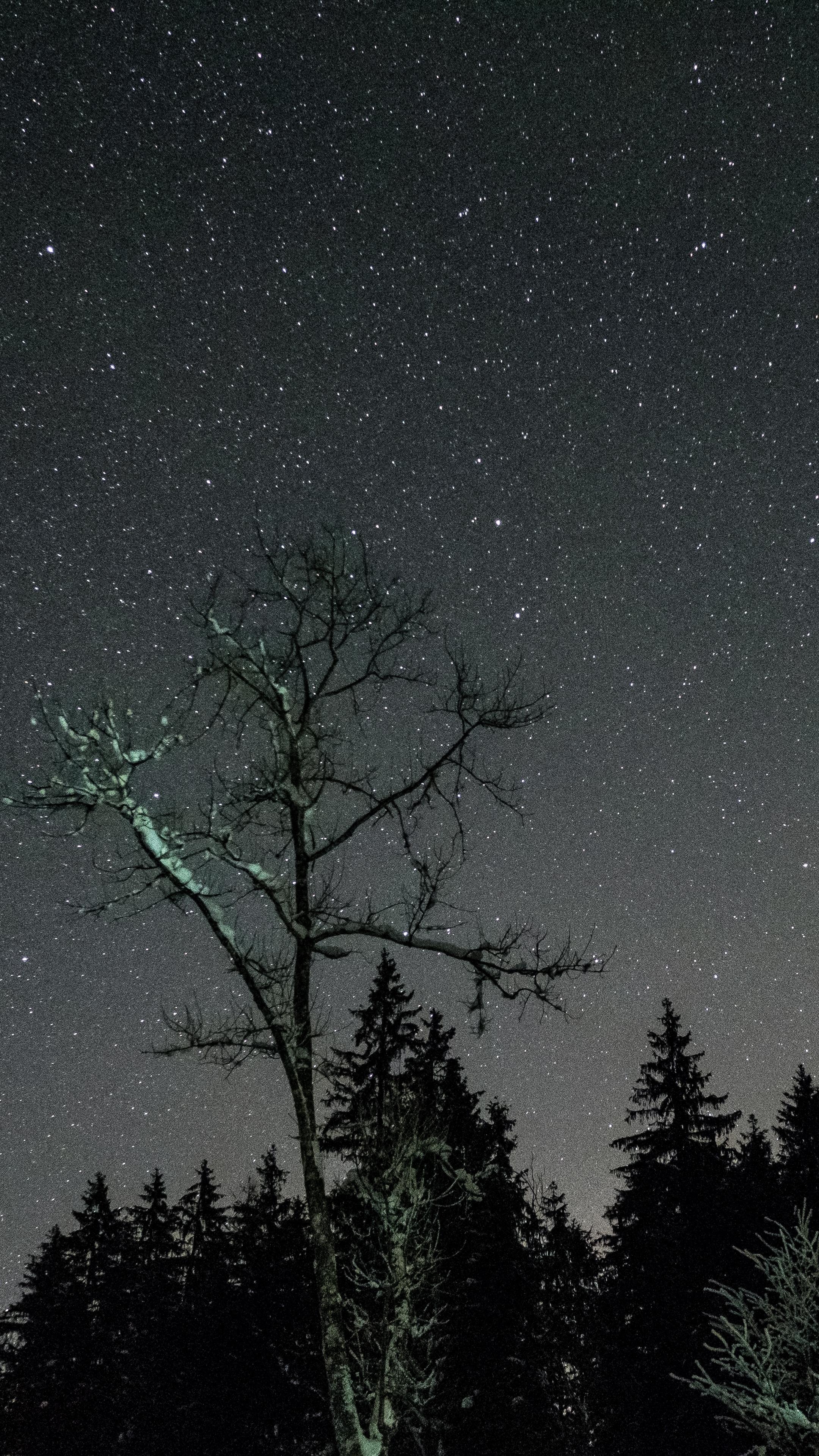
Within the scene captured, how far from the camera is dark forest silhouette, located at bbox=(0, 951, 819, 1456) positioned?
22516 mm

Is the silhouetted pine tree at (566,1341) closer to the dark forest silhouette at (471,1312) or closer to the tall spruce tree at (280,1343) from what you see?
the dark forest silhouette at (471,1312)

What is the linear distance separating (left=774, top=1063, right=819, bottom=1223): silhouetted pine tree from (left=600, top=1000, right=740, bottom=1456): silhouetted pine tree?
8.76 ft

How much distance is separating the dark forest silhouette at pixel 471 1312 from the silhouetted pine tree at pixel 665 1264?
0.06 meters

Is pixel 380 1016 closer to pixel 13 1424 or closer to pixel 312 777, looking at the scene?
pixel 312 777

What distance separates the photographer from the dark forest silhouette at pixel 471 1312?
73.9 ft

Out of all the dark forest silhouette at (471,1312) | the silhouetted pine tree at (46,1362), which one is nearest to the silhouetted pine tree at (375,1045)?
the dark forest silhouette at (471,1312)

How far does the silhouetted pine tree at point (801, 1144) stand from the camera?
28938 millimetres

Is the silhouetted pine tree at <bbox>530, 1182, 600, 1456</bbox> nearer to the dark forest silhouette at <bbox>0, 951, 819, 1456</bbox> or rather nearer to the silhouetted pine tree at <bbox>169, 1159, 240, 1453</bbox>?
the dark forest silhouette at <bbox>0, 951, 819, 1456</bbox>

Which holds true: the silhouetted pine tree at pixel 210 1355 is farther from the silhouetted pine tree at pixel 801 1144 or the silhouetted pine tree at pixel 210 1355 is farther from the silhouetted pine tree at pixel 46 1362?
the silhouetted pine tree at pixel 801 1144

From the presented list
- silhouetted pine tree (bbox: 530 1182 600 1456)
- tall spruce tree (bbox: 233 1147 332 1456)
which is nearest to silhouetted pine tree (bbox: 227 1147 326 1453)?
tall spruce tree (bbox: 233 1147 332 1456)

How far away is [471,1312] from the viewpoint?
77.0ft

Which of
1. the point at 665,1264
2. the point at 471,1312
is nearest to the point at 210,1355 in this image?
the point at 471,1312

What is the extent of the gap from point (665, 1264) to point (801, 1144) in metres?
10.7

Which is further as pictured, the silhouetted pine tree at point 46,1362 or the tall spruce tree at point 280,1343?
the silhouetted pine tree at point 46,1362
